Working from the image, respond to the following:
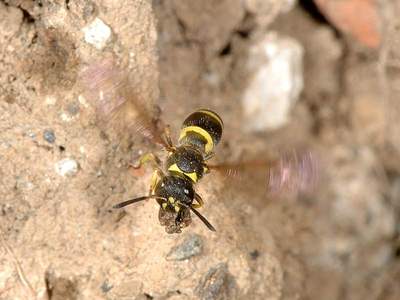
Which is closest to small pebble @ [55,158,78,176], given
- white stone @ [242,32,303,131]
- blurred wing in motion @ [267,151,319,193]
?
blurred wing in motion @ [267,151,319,193]

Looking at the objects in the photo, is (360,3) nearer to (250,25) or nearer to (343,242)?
(250,25)

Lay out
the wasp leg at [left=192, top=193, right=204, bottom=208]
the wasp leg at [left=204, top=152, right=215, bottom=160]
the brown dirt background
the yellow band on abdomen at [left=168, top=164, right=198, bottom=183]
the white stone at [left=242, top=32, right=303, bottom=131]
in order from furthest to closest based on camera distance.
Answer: the white stone at [left=242, top=32, right=303, bottom=131]
the wasp leg at [left=204, top=152, right=215, bottom=160]
the yellow band on abdomen at [left=168, top=164, right=198, bottom=183]
the wasp leg at [left=192, top=193, right=204, bottom=208]
the brown dirt background

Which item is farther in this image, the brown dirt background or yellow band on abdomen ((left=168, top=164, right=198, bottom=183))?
yellow band on abdomen ((left=168, top=164, right=198, bottom=183))

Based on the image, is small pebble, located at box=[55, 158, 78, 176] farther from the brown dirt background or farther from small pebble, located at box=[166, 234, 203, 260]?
small pebble, located at box=[166, 234, 203, 260]

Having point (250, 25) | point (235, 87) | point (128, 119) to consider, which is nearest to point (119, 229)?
point (128, 119)

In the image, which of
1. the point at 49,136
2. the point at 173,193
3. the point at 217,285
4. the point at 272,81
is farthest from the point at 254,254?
the point at 272,81

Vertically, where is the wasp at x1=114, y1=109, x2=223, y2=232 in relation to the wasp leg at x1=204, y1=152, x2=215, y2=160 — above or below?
above
